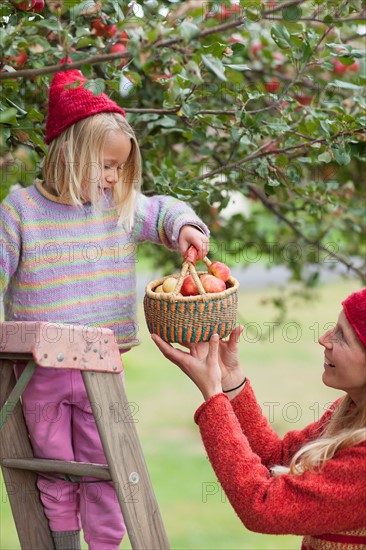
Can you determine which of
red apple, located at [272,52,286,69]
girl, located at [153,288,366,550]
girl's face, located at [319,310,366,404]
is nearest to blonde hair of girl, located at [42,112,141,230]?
girl, located at [153,288,366,550]

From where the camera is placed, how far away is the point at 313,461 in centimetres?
181

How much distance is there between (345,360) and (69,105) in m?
0.97

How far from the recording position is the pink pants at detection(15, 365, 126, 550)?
227cm

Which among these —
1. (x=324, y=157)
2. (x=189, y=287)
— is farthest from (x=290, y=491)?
(x=324, y=157)

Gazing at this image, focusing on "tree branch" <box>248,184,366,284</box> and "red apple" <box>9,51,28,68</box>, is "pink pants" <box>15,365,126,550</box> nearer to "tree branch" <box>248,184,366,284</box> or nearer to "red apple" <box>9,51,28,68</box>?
"red apple" <box>9,51,28,68</box>

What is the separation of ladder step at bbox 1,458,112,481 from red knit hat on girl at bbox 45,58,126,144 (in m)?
0.85

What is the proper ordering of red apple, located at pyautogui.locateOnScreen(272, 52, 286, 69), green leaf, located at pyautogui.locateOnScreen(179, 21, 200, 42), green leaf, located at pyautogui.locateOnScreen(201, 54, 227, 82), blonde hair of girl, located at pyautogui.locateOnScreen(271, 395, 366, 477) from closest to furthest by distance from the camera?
green leaf, located at pyautogui.locateOnScreen(179, 21, 200, 42) → green leaf, located at pyautogui.locateOnScreen(201, 54, 227, 82) → blonde hair of girl, located at pyautogui.locateOnScreen(271, 395, 366, 477) → red apple, located at pyautogui.locateOnScreen(272, 52, 286, 69)

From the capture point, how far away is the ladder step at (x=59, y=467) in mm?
1956

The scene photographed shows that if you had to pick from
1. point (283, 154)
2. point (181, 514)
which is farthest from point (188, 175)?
point (181, 514)

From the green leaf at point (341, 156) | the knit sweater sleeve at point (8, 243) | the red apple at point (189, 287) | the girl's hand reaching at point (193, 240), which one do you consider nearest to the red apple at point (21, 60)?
the knit sweater sleeve at point (8, 243)

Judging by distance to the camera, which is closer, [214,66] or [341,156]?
[214,66]

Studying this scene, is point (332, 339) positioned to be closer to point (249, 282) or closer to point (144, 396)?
point (144, 396)

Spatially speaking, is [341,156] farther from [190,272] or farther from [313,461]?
[313,461]

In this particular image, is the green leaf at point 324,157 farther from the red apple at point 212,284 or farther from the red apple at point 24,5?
the red apple at point 24,5
